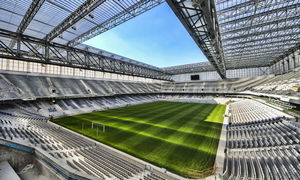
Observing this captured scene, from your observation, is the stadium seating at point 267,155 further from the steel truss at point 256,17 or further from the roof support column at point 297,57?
the roof support column at point 297,57

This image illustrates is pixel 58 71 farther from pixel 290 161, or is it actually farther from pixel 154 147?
pixel 290 161

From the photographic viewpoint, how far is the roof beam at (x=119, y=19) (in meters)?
11.9

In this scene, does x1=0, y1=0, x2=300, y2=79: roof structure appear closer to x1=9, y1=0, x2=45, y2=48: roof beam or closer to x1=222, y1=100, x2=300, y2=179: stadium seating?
x1=9, y1=0, x2=45, y2=48: roof beam

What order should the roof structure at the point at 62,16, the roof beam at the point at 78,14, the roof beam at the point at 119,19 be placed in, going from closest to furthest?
the roof beam at the point at 78,14
the roof structure at the point at 62,16
the roof beam at the point at 119,19

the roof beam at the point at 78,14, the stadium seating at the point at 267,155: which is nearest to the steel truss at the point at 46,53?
the roof beam at the point at 78,14

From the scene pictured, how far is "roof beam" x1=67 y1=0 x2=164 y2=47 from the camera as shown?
11.9 metres

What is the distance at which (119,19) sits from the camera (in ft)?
46.0

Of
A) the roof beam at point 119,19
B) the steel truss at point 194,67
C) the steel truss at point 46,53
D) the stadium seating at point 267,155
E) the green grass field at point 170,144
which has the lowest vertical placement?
the green grass field at point 170,144

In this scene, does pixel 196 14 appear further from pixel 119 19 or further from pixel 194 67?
pixel 194 67

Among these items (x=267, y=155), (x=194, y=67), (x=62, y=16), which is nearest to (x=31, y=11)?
(x=62, y=16)

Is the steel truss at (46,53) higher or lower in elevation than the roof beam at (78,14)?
lower

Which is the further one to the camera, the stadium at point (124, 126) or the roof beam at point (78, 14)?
the roof beam at point (78, 14)

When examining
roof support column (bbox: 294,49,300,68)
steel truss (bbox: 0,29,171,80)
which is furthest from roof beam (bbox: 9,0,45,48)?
roof support column (bbox: 294,49,300,68)

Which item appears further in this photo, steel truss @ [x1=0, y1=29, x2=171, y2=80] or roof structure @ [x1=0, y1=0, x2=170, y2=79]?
steel truss @ [x1=0, y1=29, x2=171, y2=80]
